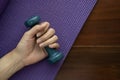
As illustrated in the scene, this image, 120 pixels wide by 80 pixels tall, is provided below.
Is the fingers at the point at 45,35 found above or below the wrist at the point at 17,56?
above

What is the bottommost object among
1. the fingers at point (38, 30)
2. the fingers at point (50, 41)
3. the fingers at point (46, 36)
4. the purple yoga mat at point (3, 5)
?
the fingers at point (50, 41)

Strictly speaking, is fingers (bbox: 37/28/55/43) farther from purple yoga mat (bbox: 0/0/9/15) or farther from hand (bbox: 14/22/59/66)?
purple yoga mat (bbox: 0/0/9/15)

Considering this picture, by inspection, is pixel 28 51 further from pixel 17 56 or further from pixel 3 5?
pixel 3 5

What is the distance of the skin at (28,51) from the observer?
23.2 inches

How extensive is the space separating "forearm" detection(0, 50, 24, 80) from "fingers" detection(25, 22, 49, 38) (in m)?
0.08

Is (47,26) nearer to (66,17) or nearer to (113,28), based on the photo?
(66,17)

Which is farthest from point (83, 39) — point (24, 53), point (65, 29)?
point (24, 53)

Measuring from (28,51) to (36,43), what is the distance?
31 mm

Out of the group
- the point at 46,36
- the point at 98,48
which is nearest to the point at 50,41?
the point at 46,36

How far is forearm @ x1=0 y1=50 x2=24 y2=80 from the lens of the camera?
64 centimetres

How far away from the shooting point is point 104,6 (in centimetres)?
60

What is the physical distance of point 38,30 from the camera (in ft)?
1.91

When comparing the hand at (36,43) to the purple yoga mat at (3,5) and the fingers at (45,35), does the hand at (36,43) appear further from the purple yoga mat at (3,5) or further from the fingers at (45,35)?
the purple yoga mat at (3,5)

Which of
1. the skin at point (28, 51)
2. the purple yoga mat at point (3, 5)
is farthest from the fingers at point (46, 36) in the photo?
the purple yoga mat at point (3, 5)
